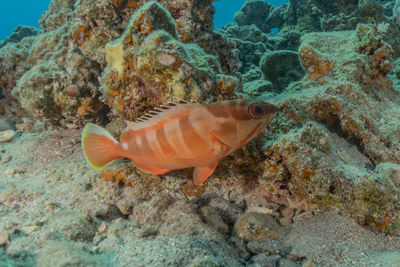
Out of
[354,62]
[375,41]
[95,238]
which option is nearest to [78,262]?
[95,238]

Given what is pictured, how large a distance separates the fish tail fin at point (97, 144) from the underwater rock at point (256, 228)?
4.90ft

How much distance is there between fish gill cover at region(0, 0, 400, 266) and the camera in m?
2.39

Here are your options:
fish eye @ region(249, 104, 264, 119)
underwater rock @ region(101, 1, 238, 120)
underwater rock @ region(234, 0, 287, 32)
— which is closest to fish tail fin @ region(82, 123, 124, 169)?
underwater rock @ region(101, 1, 238, 120)

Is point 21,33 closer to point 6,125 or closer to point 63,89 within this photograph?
point 6,125

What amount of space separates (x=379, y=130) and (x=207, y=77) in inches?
104

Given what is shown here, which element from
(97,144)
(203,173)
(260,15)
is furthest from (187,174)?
(260,15)

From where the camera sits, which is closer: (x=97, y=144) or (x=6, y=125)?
(x=97, y=144)

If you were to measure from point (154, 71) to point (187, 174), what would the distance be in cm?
133

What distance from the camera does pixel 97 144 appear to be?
2.61 metres

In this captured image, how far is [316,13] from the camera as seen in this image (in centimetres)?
1285

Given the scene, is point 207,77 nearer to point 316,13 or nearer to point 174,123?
point 174,123

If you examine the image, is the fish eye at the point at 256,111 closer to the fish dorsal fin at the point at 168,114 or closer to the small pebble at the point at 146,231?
the fish dorsal fin at the point at 168,114

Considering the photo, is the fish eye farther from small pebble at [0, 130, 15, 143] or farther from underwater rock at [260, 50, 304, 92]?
underwater rock at [260, 50, 304, 92]

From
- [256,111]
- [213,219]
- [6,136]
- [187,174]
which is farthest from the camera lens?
[6,136]
